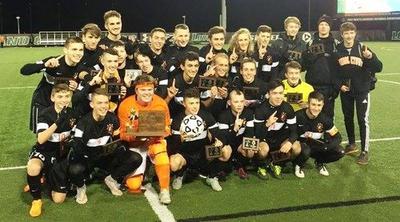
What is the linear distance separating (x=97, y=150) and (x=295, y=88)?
2.52 m

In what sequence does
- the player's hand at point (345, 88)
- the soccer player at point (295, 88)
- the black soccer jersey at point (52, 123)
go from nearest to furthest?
1. the black soccer jersey at point (52, 123)
2. the soccer player at point (295, 88)
3. the player's hand at point (345, 88)

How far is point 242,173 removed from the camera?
539cm

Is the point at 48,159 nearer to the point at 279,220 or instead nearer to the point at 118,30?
the point at 118,30

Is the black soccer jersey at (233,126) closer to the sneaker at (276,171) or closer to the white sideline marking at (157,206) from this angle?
the sneaker at (276,171)

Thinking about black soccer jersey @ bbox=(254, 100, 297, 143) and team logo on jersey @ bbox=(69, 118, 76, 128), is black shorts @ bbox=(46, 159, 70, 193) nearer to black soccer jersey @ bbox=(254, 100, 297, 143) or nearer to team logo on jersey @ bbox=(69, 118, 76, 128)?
team logo on jersey @ bbox=(69, 118, 76, 128)

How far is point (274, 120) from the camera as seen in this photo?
5.29 metres

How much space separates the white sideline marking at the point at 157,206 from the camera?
4.25 m

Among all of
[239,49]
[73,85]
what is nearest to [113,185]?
[73,85]

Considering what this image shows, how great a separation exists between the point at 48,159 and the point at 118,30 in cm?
194

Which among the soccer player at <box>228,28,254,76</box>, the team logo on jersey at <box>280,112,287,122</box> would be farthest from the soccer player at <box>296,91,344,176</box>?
the soccer player at <box>228,28,254,76</box>

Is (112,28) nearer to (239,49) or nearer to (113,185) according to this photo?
(239,49)

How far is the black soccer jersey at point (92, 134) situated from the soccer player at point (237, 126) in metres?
1.23

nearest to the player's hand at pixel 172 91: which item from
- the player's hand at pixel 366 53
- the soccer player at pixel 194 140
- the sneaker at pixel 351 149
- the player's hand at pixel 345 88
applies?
the soccer player at pixel 194 140

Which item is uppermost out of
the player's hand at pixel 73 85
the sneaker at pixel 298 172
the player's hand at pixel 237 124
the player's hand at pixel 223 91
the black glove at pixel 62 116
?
the player's hand at pixel 73 85
